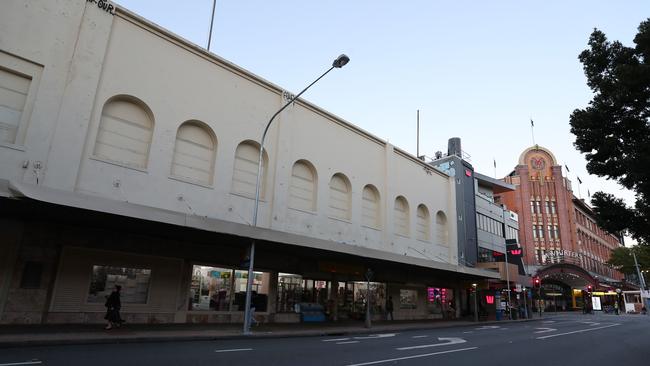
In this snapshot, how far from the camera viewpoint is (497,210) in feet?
152

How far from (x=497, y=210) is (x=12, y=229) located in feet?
144

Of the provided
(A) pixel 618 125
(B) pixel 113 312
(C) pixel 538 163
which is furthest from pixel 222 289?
(C) pixel 538 163

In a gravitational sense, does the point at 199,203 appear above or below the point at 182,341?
above

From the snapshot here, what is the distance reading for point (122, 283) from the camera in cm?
1659

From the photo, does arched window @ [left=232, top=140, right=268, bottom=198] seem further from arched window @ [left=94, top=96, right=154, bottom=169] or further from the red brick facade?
the red brick facade

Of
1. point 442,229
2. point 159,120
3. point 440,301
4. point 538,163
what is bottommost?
point 440,301

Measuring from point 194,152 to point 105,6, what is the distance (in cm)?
662

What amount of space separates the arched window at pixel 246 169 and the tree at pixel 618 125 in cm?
1353

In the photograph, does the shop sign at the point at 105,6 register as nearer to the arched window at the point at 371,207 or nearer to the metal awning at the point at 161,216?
the metal awning at the point at 161,216

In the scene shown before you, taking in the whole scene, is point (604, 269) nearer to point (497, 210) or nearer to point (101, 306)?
point (497, 210)

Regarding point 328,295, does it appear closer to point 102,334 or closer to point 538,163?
point 102,334

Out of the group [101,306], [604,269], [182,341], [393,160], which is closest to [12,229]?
[101,306]

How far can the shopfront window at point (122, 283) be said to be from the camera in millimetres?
15883

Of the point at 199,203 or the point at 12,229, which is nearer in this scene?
the point at 12,229
